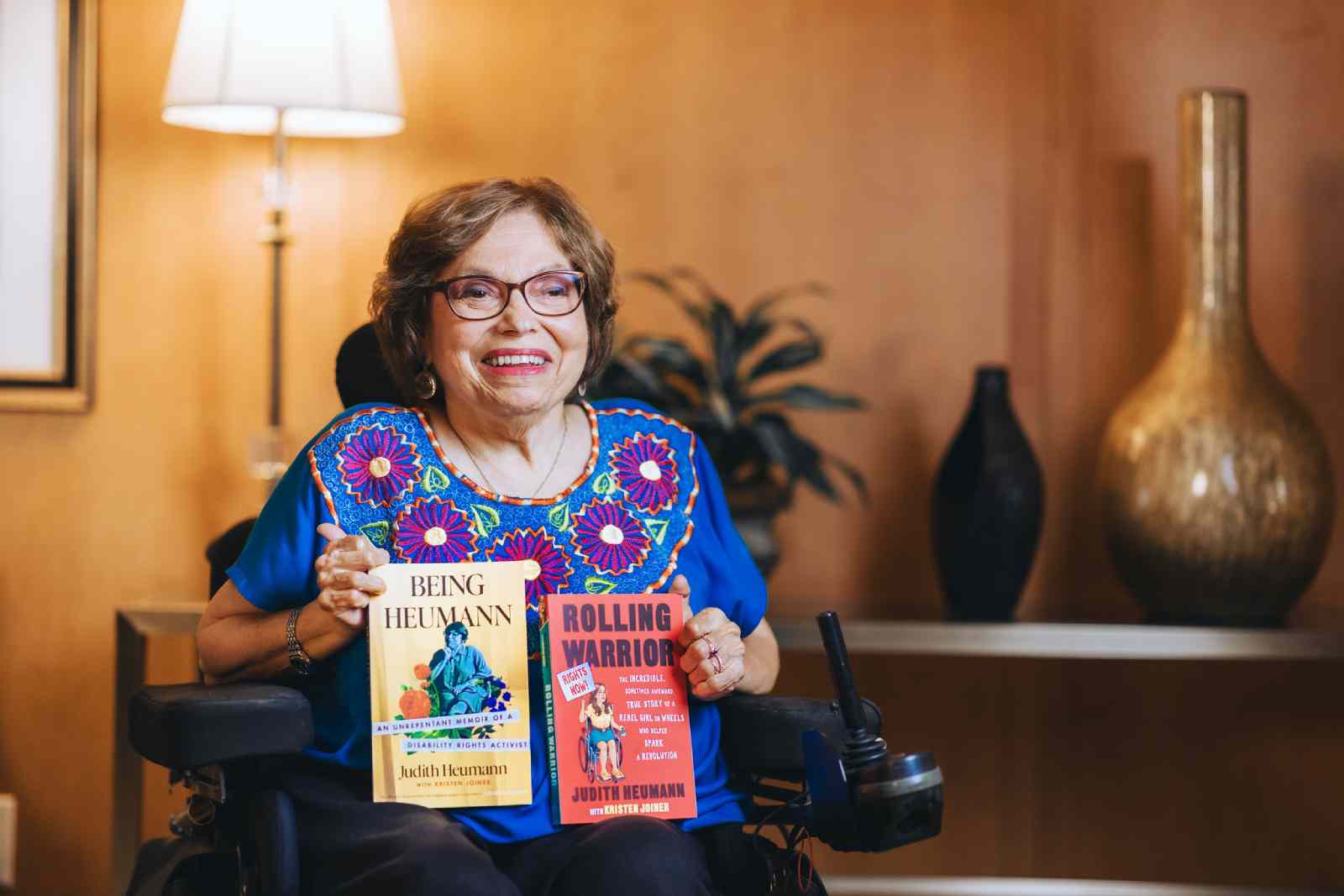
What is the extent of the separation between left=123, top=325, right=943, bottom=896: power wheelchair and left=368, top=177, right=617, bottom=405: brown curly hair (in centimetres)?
46

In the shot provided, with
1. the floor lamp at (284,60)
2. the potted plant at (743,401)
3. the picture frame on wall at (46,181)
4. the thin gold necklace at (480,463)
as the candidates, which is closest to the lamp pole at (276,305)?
the floor lamp at (284,60)

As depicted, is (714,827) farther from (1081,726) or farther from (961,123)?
(961,123)

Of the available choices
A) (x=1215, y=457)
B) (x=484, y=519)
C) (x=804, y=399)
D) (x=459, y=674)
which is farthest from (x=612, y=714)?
(x=1215, y=457)

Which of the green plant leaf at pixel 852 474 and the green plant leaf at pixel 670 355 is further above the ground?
the green plant leaf at pixel 670 355

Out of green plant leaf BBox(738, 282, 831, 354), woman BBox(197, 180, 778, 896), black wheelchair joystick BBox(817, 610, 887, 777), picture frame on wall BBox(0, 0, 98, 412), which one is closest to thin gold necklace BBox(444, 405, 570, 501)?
woman BBox(197, 180, 778, 896)

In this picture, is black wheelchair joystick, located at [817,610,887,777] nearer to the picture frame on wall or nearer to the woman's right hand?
the woman's right hand

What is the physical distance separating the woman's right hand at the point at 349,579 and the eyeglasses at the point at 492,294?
1.03ft

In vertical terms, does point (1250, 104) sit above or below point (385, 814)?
above

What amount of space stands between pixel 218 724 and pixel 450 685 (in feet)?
0.77

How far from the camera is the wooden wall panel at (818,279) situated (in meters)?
2.68

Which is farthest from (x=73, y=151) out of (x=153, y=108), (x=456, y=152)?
(x=456, y=152)

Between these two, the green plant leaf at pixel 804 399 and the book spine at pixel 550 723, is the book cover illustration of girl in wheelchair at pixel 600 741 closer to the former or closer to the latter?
the book spine at pixel 550 723

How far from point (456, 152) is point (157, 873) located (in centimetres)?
153

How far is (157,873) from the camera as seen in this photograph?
5.33ft
